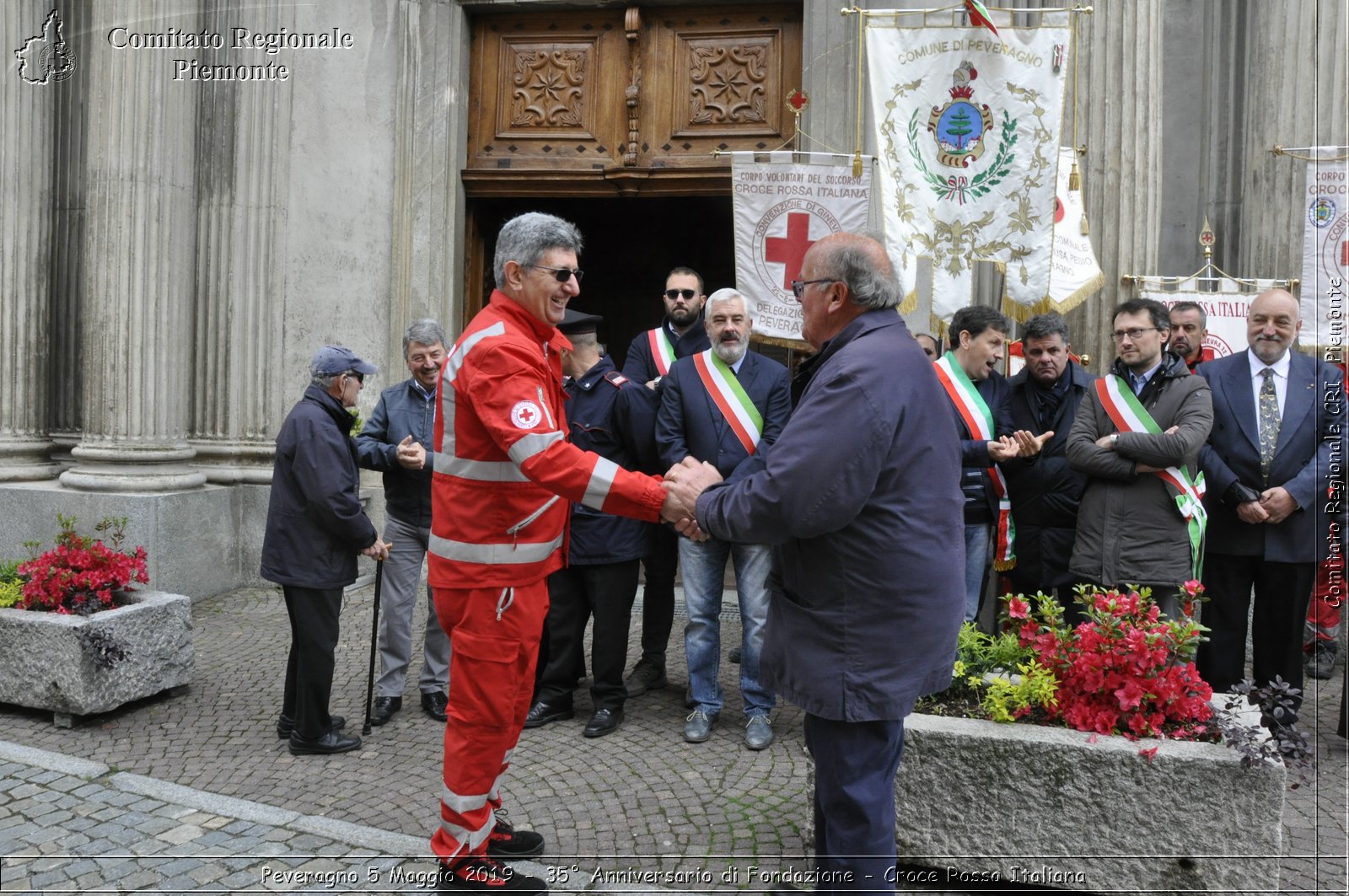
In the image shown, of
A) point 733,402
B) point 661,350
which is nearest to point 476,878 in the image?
point 733,402

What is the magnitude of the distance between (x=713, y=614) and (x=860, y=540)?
2531 millimetres

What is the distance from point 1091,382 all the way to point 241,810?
444 centimetres

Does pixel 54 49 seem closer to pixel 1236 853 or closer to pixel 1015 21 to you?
pixel 1015 21

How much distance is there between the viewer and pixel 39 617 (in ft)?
17.8

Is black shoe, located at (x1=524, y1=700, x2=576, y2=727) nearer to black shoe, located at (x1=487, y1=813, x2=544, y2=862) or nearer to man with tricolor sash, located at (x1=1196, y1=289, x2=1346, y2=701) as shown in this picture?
black shoe, located at (x1=487, y1=813, x2=544, y2=862)

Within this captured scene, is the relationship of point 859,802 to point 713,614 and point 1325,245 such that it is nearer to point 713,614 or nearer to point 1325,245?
point 713,614

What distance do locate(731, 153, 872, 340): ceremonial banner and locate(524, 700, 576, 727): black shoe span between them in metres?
3.00

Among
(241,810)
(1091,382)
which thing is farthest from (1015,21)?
(241,810)

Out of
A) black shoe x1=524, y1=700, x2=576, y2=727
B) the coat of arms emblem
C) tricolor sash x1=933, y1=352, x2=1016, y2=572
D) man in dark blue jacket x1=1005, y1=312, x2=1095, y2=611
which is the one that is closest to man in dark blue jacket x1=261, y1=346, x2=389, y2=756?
black shoe x1=524, y1=700, x2=576, y2=727

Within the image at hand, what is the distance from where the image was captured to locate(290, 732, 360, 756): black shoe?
5000mm

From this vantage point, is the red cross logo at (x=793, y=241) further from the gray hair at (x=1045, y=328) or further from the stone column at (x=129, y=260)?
the stone column at (x=129, y=260)

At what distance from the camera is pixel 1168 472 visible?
4820 millimetres

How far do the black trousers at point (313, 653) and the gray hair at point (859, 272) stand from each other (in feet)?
10.3

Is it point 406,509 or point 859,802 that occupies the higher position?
point 406,509
